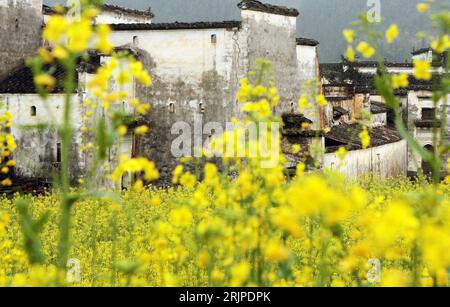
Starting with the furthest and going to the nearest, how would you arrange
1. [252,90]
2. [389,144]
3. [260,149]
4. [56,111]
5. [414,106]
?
1. [414,106]
2. [389,144]
3. [56,111]
4. [252,90]
5. [260,149]

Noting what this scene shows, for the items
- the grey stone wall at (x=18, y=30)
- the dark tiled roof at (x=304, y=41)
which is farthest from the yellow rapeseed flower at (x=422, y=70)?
the dark tiled roof at (x=304, y=41)

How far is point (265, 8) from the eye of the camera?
1666 centimetres

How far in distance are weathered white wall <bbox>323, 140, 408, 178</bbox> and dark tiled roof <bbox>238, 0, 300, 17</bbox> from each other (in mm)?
4892

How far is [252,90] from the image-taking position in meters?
3.21

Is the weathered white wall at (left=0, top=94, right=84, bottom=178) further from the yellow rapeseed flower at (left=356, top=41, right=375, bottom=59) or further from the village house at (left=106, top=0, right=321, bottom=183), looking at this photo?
the yellow rapeseed flower at (left=356, top=41, right=375, bottom=59)

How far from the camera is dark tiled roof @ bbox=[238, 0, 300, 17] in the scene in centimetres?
1609

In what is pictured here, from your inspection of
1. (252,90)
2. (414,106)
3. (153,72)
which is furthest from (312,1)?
(252,90)

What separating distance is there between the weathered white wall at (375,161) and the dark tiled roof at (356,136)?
0.53ft

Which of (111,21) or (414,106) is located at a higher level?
(111,21)

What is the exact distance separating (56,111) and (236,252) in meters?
12.6

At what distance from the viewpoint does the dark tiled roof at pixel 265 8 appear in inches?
634

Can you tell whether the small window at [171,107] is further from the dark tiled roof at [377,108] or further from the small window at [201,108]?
the dark tiled roof at [377,108]

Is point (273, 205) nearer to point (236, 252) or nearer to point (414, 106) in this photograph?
point (236, 252)
